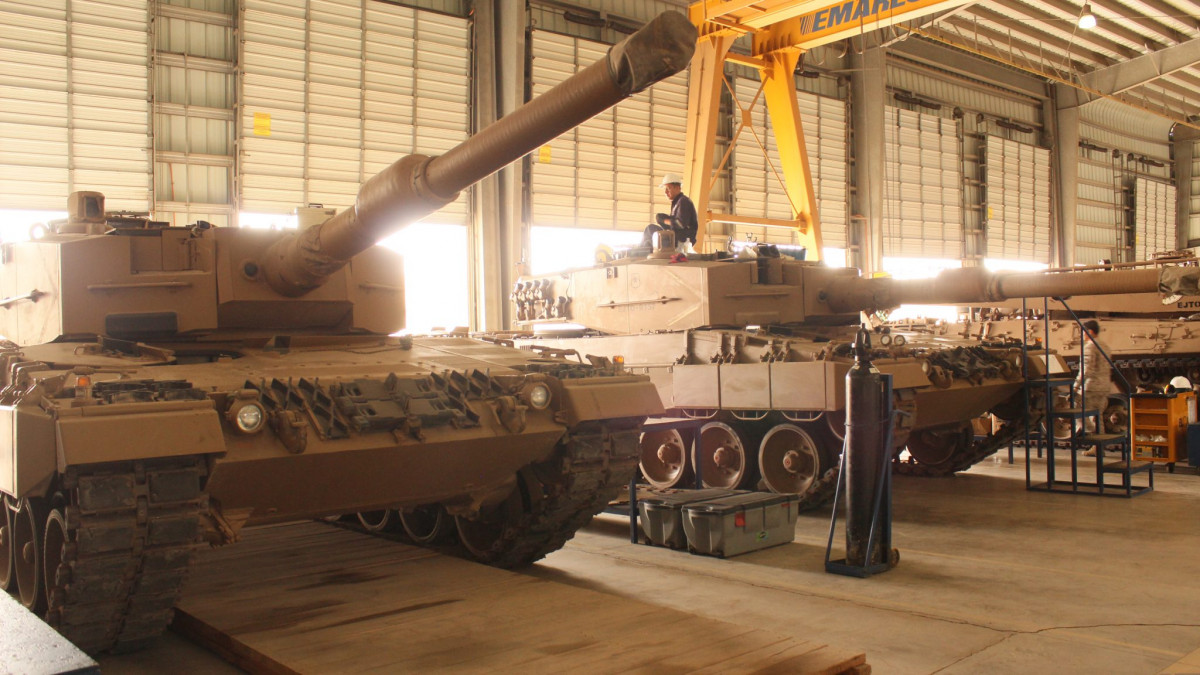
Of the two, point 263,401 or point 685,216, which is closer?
point 263,401

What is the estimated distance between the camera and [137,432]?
475 centimetres

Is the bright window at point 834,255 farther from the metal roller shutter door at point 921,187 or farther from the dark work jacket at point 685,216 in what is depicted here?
the dark work jacket at point 685,216

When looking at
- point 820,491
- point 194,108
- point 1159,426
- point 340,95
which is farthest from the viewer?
point 340,95

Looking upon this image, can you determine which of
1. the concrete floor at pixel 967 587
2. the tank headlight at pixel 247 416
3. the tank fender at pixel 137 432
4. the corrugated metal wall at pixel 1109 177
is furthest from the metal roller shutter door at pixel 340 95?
the corrugated metal wall at pixel 1109 177

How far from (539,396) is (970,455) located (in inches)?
304

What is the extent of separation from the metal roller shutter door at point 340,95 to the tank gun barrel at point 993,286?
8.42 meters

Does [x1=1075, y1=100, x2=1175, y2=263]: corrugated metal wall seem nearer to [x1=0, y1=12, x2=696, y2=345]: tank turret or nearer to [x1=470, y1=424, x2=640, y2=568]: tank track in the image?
[x1=470, y1=424, x2=640, y2=568]: tank track

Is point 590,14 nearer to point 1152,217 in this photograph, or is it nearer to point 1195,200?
point 1152,217

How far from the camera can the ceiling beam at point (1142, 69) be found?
2600cm

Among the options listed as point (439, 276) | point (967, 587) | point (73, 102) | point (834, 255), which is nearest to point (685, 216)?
point (967, 587)

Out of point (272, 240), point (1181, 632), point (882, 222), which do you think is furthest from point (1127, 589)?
point (882, 222)

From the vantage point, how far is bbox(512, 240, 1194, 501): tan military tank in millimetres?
9234

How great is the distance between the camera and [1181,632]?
565 cm

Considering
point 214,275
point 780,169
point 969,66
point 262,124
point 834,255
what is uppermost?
point 969,66
